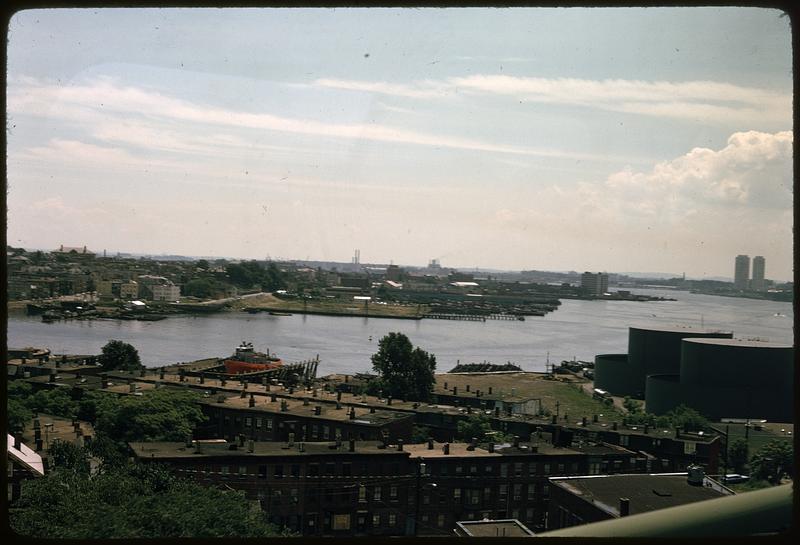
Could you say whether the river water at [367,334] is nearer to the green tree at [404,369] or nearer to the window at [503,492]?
the green tree at [404,369]

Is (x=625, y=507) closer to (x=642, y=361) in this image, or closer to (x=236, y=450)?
(x=236, y=450)

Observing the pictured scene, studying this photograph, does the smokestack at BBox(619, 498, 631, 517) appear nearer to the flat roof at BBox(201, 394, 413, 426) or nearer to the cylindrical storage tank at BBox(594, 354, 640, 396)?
the flat roof at BBox(201, 394, 413, 426)

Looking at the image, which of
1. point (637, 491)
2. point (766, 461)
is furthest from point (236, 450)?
point (766, 461)

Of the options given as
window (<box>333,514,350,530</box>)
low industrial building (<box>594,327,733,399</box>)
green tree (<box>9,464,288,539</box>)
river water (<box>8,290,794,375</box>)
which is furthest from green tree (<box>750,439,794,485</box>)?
low industrial building (<box>594,327,733,399</box>)

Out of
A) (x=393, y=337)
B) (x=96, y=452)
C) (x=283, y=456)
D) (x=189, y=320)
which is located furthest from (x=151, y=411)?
(x=189, y=320)

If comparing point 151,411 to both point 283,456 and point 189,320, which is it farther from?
point 189,320

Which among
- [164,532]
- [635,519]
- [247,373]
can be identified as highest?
[635,519]
